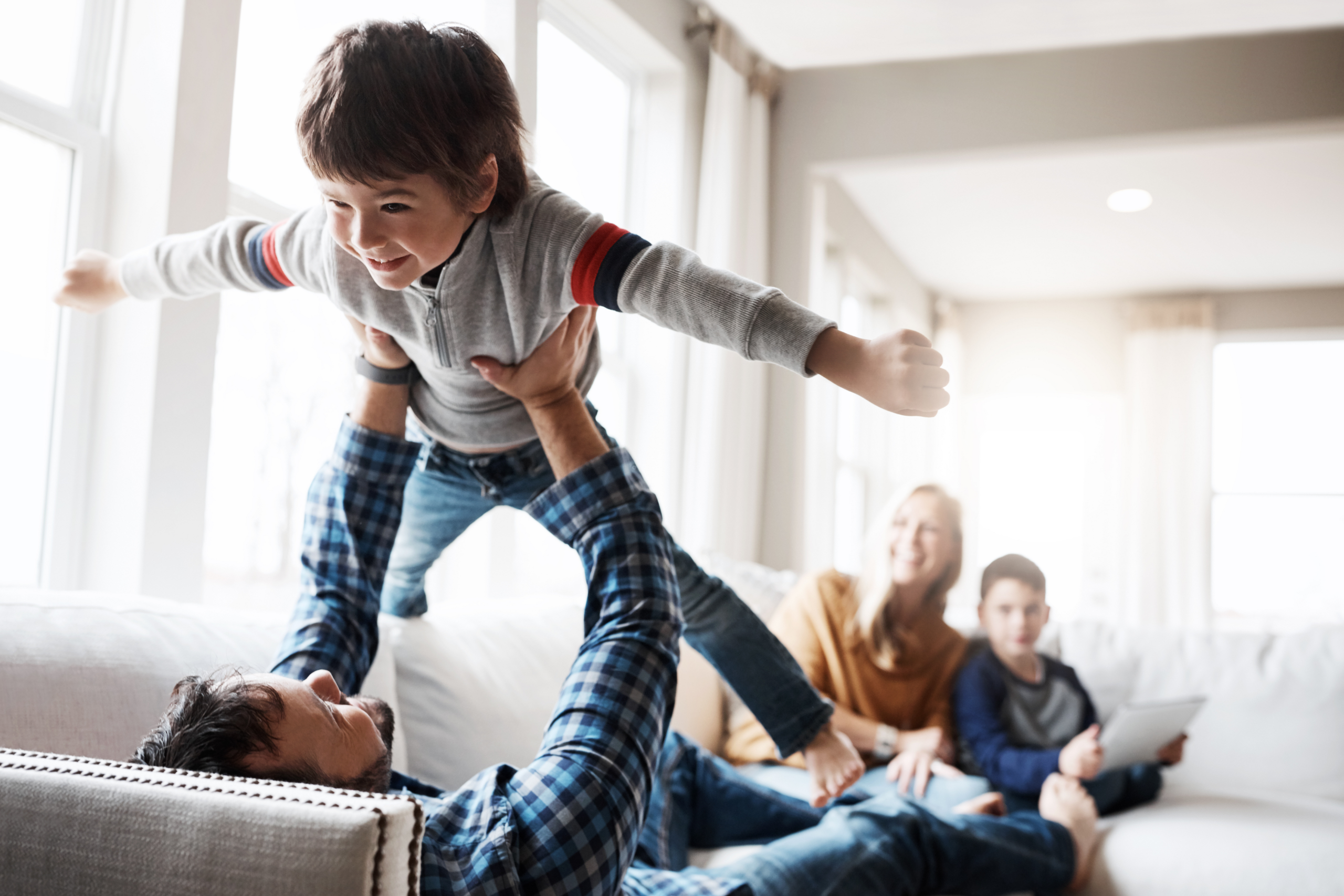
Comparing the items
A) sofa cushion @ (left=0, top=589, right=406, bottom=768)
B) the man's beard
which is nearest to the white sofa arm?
the man's beard

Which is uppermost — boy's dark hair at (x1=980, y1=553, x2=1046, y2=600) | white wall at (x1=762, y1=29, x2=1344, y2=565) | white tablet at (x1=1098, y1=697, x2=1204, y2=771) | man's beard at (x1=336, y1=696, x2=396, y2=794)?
white wall at (x1=762, y1=29, x2=1344, y2=565)

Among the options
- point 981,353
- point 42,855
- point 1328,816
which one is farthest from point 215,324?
point 981,353

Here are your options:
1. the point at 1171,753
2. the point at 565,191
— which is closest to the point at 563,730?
the point at 1171,753

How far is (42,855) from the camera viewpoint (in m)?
0.57

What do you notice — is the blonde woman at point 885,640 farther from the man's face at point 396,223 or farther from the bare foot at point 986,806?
the man's face at point 396,223

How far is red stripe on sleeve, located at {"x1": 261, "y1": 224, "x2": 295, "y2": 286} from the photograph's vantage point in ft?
3.76

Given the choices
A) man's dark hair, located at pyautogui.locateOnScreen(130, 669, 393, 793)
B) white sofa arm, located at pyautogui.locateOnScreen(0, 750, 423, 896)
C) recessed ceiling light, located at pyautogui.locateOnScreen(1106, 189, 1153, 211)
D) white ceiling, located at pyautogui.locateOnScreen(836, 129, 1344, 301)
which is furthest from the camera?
recessed ceiling light, located at pyautogui.locateOnScreen(1106, 189, 1153, 211)

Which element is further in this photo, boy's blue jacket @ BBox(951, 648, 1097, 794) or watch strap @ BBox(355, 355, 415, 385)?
boy's blue jacket @ BBox(951, 648, 1097, 794)

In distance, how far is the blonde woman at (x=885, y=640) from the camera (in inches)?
87.3

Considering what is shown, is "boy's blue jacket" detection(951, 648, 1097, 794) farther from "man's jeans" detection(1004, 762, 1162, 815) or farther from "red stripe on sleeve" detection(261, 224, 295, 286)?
"red stripe on sleeve" detection(261, 224, 295, 286)

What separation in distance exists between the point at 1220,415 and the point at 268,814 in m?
6.62

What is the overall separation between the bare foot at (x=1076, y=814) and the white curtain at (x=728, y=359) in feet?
4.80

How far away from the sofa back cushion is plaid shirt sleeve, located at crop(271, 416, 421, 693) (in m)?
1.81

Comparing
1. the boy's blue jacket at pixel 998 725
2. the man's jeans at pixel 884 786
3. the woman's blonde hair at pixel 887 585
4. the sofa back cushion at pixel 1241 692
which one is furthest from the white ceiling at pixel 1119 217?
the man's jeans at pixel 884 786
